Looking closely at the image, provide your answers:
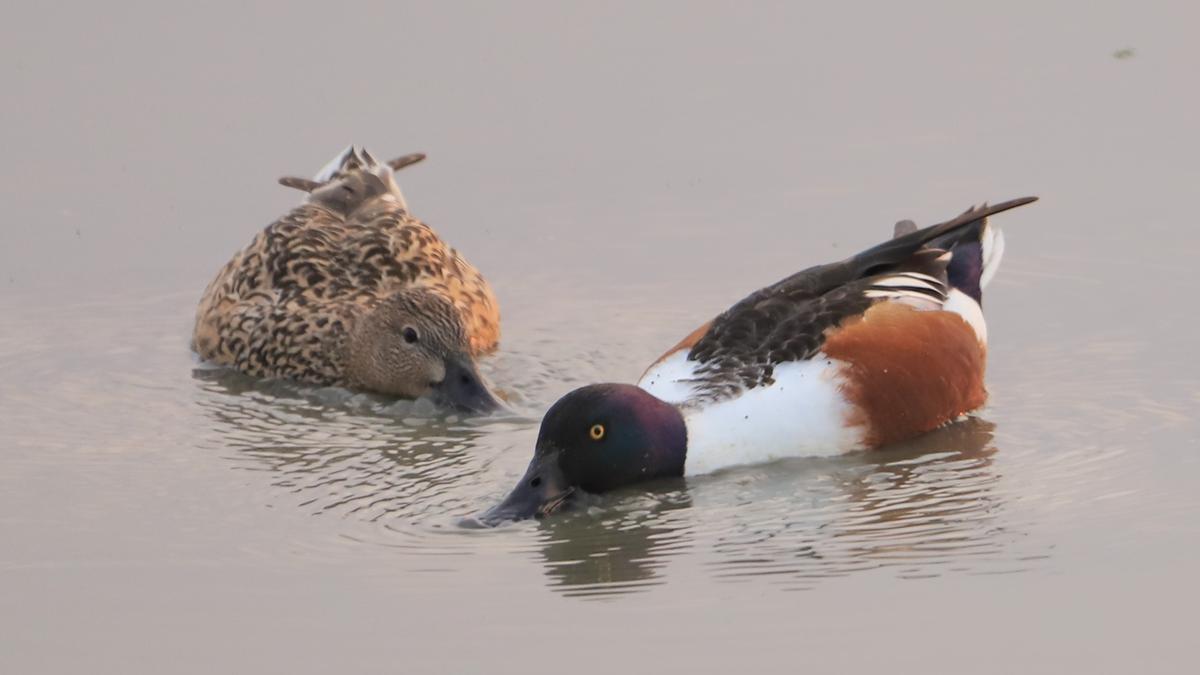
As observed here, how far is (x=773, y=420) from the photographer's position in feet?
27.4

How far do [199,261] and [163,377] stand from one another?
1388 millimetres

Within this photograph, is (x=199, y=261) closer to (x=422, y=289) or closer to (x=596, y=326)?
(x=422, y=289)

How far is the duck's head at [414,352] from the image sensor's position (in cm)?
941

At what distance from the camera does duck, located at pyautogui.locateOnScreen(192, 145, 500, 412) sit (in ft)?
31.6

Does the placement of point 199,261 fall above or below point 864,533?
above

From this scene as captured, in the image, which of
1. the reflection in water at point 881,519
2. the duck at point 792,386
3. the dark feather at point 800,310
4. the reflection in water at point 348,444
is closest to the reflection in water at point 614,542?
the duck at point 792,386

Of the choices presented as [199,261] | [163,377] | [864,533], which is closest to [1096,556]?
[864,533]

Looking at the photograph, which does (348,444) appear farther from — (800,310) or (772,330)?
(800,310)

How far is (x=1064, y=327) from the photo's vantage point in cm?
972

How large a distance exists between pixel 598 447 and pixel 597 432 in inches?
2.2

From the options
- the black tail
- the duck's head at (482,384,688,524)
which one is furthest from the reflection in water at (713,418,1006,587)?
the black tail

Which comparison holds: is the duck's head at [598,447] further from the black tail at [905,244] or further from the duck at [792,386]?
the black tail at [905,244]

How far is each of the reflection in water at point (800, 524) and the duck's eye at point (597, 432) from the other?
Answer: 0.75 ft

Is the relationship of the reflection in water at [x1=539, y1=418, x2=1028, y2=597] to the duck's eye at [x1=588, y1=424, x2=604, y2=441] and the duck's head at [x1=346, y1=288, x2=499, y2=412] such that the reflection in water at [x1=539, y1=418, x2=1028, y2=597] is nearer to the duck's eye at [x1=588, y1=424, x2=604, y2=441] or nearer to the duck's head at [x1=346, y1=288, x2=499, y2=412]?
the duck's eye at [x1=588, y1=424, x2=604, y2=441]
